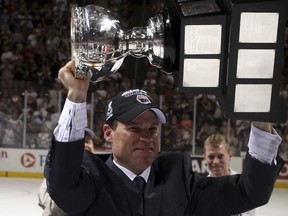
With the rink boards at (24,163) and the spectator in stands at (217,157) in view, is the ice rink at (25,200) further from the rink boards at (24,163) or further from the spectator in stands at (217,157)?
the spectator in stands at (217,157)

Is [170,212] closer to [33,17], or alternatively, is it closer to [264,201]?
[264,201]

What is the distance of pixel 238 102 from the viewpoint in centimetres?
121

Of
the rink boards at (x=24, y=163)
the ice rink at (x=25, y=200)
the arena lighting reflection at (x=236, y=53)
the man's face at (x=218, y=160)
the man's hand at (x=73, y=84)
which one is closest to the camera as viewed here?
the arena lighting reflection at (x=236, y=53)

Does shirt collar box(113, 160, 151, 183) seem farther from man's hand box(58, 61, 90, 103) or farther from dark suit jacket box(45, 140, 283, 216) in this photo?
man's hand box(58, 61, 90, 103)

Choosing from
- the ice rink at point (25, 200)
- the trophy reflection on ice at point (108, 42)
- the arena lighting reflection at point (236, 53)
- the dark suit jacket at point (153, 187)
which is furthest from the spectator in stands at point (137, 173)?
the ice rink at point (25, 200)

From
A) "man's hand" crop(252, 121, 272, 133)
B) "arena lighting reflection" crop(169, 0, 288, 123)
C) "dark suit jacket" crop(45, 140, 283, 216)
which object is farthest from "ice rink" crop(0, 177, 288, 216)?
"arena lighting reflection" crop(169, 0, 288, 123)

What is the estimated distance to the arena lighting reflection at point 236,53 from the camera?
3.80 feet

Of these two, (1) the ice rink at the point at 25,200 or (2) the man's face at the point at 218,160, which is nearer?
(2) the man's face at the point at 218,160

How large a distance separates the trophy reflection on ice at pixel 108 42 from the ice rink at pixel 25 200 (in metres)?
4.95

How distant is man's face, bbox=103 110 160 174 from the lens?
1.48 m

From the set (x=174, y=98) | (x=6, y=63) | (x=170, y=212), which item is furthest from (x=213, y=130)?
(x=170, y=212)

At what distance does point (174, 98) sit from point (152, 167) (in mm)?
6726

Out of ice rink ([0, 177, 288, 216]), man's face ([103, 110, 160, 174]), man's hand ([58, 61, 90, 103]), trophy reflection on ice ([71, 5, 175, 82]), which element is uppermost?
trophy reflection on ice ([71, 5, 175, 82])

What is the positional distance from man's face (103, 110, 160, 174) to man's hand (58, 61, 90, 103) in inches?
8.2
